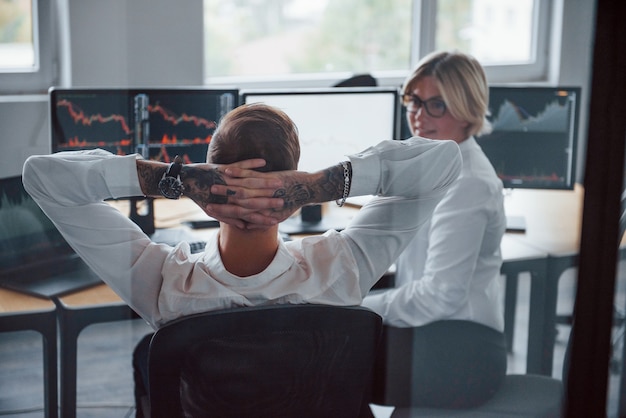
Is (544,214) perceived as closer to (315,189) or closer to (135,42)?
(315,189)

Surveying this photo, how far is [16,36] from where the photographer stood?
163 centimetres

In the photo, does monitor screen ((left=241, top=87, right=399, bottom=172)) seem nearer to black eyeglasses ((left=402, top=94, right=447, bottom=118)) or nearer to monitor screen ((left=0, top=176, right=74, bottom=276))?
black eyeglasses ((left=402, top=94, right=447, bottom=118))

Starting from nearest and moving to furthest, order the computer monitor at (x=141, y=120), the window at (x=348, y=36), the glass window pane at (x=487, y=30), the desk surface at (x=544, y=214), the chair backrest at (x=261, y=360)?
the chair backrest at (x=261, y=360), the computer monitor at (x=141, y=120), the desk surface at (x=544, y=214), the glass window pane at (x=487, y=30), the window at (x=348, y=36)

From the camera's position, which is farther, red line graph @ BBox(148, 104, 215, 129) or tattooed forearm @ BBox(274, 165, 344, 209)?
red line graph @ BBox(148, 104, 215, 129)

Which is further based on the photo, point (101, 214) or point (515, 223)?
point (515, 223)

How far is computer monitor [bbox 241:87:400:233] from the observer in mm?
1795

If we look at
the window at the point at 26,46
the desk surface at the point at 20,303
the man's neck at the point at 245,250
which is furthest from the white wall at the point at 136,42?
the man's neck at the point at 245,250

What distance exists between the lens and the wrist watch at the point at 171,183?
0.98 m

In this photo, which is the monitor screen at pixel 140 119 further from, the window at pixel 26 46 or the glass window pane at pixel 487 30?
the glass window pane at pixel 487 30

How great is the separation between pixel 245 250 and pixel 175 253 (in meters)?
0.10

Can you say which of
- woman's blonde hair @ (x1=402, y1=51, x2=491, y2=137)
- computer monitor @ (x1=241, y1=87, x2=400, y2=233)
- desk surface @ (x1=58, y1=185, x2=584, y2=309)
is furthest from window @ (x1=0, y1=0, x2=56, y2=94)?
woman's blonde hair @ (x1=402, y1=51, x2=491, y2=137)

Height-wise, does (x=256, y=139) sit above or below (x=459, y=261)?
above

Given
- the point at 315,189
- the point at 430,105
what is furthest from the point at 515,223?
the point at 315,189

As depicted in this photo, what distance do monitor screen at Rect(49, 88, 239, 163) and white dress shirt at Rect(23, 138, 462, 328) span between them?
57cm
